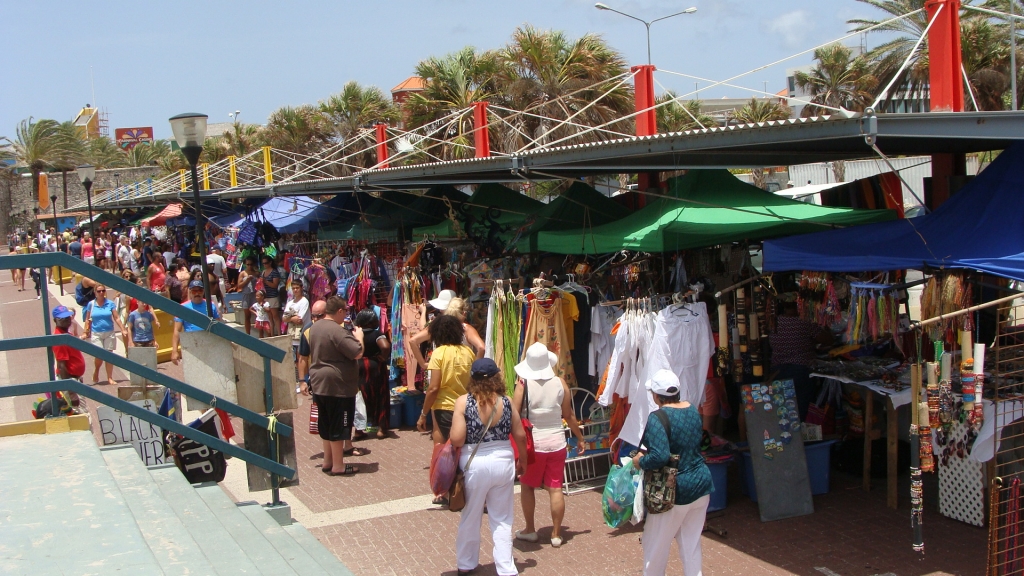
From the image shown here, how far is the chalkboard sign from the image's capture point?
6738 millimetres

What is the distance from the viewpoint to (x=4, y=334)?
19.0 metres

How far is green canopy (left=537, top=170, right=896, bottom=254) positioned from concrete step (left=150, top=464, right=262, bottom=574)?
15.0 feet

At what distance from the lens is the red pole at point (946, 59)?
19.7 feet

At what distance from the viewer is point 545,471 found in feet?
20.6

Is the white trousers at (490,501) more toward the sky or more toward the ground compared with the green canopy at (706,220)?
more toward the ground

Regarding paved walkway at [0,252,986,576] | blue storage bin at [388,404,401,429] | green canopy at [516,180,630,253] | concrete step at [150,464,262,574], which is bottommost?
paved walkway at [0,252,986,576]

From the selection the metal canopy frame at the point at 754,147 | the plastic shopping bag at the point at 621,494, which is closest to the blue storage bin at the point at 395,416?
the metal canopy frame at the point at 754,147

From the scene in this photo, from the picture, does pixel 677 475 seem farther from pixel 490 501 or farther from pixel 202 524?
pixel 202 524

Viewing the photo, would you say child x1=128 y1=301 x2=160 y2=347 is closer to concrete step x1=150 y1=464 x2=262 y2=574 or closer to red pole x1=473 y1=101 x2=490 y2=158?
red pole x1=473 y1=101 x2=490 y2=158

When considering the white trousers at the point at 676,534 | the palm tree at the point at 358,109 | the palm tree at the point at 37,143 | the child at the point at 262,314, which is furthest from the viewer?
the palm tree at the point at 37,143

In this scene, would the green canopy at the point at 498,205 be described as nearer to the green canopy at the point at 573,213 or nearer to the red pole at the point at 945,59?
the green canopy at the point at 573,213

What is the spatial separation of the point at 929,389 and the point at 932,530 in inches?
62.7

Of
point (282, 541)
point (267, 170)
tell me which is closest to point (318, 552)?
point (282, 541)

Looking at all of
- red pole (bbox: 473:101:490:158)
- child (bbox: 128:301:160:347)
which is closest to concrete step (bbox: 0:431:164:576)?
child (bbox: 128:301:160:347)
